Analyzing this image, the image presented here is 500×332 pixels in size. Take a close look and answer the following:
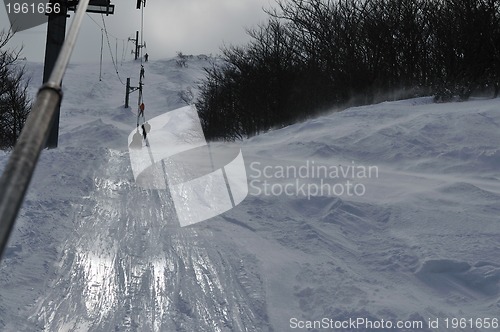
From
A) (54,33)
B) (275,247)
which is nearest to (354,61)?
(54,33)

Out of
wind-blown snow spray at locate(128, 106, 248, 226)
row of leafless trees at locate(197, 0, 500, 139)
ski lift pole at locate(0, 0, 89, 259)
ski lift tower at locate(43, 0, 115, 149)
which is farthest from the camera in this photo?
row of leafless trees at locate(197, 0, 500, 139)

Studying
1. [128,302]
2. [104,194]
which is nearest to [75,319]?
[128,302]

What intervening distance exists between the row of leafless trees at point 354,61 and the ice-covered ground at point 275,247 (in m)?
8.83

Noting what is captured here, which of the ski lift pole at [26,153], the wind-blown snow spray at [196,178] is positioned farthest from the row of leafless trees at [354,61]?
the ski lift pole at [26,153]

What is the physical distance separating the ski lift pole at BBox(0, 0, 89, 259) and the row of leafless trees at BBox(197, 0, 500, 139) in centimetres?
1706

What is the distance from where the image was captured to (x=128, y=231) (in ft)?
21.8

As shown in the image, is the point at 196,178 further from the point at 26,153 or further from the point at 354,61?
the point at 354,61

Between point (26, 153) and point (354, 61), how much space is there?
27473 mm

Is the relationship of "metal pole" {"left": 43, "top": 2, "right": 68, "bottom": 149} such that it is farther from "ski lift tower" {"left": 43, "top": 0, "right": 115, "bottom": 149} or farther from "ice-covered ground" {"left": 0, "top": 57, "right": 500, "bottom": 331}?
"ice-covered ground" {"left": 0, "top": 57, "right": 500, "bottom": 331}

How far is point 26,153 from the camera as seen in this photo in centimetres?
117

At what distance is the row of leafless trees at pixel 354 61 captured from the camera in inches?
766

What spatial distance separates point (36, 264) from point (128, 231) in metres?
1.42

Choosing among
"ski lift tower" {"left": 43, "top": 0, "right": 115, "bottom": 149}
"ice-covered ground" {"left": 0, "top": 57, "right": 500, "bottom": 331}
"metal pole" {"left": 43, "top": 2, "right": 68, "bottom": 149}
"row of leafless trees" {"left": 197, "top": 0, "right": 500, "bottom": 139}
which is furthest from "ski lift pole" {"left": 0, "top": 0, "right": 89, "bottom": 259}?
"row of leafless trees" {"left": 197, "top": 0, "right": 500, "bottom": 139}

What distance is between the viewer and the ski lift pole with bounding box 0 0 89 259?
3.36 ft
